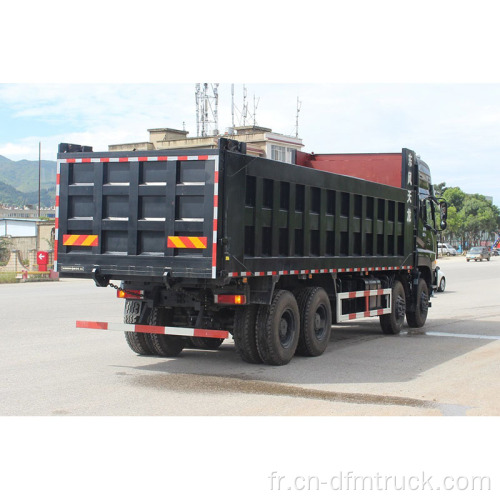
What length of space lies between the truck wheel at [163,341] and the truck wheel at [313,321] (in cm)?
180

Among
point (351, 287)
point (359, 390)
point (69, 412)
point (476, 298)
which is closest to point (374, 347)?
point (351, 287)

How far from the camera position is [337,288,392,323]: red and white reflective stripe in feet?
38.7

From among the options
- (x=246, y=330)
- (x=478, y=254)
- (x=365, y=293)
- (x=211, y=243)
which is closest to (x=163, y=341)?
A: (x=246, y=330)

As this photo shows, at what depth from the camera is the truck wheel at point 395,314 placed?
13.8 metres

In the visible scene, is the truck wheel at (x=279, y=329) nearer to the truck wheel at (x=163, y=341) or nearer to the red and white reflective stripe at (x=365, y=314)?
the truck wheel at (x=163, y=341)

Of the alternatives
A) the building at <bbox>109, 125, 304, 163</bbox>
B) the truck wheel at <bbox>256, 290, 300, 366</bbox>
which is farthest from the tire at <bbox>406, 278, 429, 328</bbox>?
the building at <bbox>109, 125, 304, 163</bbox>

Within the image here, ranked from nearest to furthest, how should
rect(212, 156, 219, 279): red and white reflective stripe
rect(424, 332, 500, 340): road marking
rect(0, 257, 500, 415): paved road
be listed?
rect(0, 257, 500, 415): paved road, rect(212, 156, 219, 279): red and white reflective stripe, rect(424, 332, 500, 340): road marking

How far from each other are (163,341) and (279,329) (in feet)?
5.90

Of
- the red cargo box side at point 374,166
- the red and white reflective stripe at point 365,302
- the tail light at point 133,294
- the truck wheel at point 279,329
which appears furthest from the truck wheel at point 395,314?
the tail light at point 133,294

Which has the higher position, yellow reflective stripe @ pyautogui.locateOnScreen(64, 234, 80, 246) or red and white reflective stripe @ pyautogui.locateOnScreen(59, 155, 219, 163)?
red and white reflective stripe @ pyautogui.locateOnScreen(59, 155, 219, 163)

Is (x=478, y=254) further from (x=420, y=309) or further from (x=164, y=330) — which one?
(x=164, y=330)

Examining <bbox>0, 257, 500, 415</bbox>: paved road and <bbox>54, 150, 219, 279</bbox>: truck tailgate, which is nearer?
<bbox>0, 257, 500, 415</bbox>: paved road

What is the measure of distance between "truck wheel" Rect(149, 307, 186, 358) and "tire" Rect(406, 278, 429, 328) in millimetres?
5913

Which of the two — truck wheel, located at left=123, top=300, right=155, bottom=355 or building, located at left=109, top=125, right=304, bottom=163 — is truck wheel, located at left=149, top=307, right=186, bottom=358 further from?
building, located at left=109, top=125, right=304, bottom=163
